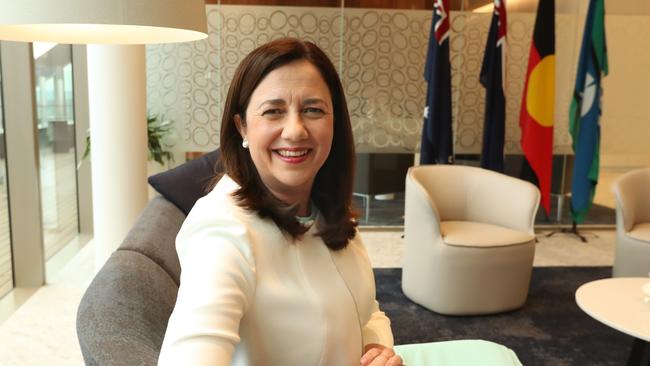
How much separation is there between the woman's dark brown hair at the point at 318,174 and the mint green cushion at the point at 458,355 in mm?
649

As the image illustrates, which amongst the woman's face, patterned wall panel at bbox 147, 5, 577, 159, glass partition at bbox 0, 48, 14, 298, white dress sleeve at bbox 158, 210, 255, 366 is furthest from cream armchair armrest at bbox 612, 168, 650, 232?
glass partition at bbox 0, 48, 14, 298

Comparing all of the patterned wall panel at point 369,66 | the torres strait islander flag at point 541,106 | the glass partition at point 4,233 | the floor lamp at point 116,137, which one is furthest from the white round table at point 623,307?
the glass partition at point 4,233

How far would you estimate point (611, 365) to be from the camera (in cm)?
312

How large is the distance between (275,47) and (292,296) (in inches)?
19.4

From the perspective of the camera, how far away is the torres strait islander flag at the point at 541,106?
17.9ft

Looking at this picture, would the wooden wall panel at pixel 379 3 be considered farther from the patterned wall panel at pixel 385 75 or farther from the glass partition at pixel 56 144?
the glass partition at pixel 56 144

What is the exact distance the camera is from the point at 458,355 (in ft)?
6.31

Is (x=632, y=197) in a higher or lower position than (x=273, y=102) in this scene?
lower

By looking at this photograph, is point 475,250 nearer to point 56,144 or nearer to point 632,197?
point 632,197

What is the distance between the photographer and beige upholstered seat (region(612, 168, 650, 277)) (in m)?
3.98

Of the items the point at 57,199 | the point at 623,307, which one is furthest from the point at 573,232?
the point at 57,199

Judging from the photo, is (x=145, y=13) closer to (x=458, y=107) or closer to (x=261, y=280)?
(x=261, y=280)

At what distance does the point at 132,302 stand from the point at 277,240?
51 centimetres

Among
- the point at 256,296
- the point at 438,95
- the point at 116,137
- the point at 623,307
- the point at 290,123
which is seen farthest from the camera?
the point at 438,95
